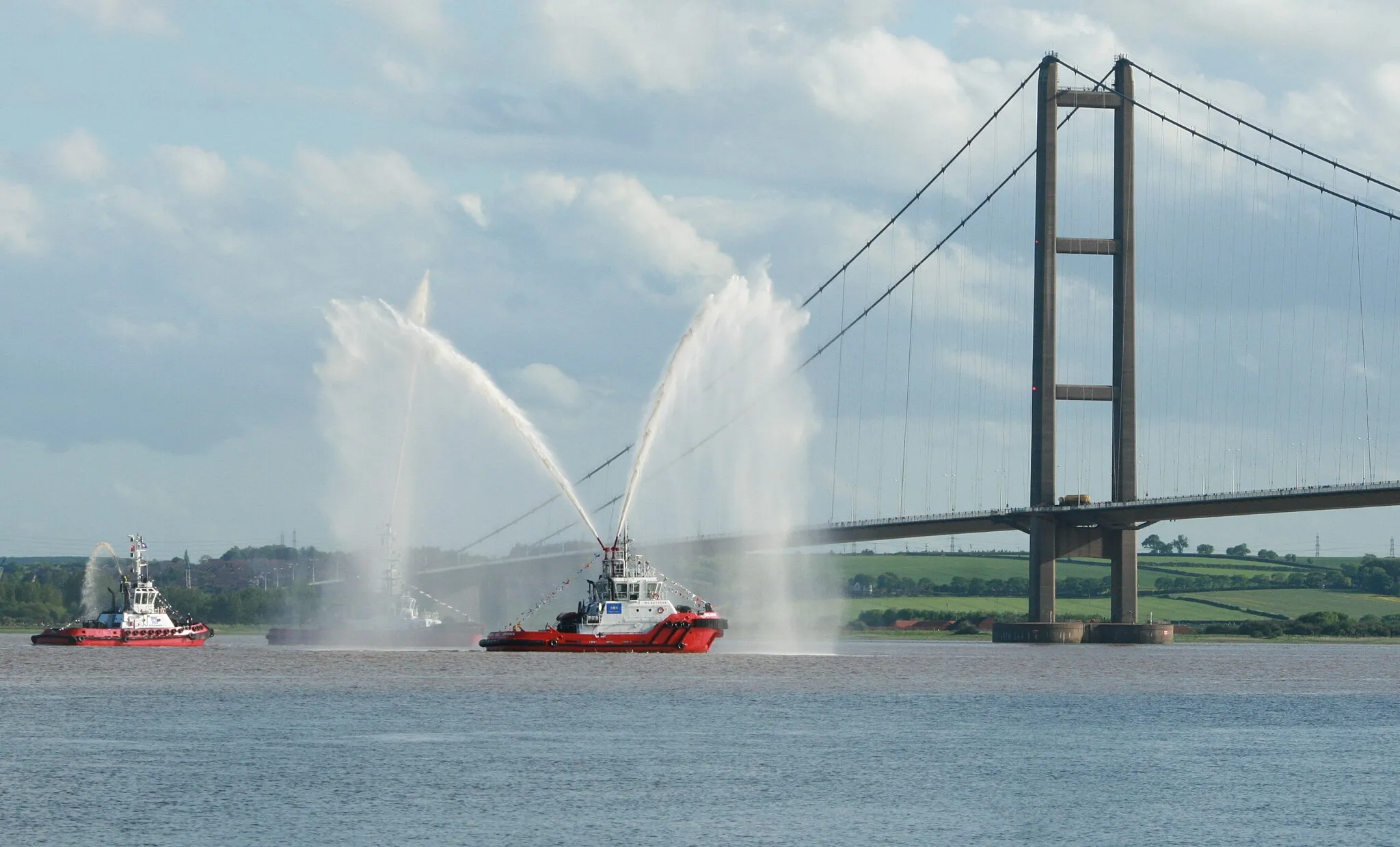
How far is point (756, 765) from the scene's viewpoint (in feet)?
152

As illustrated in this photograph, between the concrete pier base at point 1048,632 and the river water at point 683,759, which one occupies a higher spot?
the concrete pier base at point 1048,632

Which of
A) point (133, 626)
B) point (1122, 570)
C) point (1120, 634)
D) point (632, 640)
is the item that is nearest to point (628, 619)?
point (632, 640)

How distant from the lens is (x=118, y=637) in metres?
121

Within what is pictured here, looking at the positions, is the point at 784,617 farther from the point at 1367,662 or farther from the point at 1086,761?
the point at 1086,761

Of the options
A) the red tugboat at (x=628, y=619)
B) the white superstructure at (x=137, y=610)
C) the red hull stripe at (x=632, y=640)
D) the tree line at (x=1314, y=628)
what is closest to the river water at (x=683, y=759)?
the red hull stripe at (x=632, y=640)

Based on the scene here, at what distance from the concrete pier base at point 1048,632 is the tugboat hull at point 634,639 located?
130 ft

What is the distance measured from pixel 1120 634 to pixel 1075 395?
1704cm

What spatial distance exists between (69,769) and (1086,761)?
76.0 feet

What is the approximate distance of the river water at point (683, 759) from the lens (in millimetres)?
36594

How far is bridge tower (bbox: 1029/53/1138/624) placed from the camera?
126m

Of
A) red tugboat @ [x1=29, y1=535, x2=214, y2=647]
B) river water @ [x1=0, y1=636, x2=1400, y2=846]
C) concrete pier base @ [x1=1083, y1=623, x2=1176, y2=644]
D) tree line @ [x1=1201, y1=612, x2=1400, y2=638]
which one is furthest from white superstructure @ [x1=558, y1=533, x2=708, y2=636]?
tree line @ [x1=1201, y1=612, x2=1400, y2=638]

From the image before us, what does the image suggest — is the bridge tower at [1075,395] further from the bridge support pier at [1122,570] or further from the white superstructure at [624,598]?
the white superstructure at [624,598]

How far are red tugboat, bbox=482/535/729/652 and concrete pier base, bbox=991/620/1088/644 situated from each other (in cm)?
4107

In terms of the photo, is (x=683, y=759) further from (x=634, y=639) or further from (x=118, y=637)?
(x=118, y=637)
